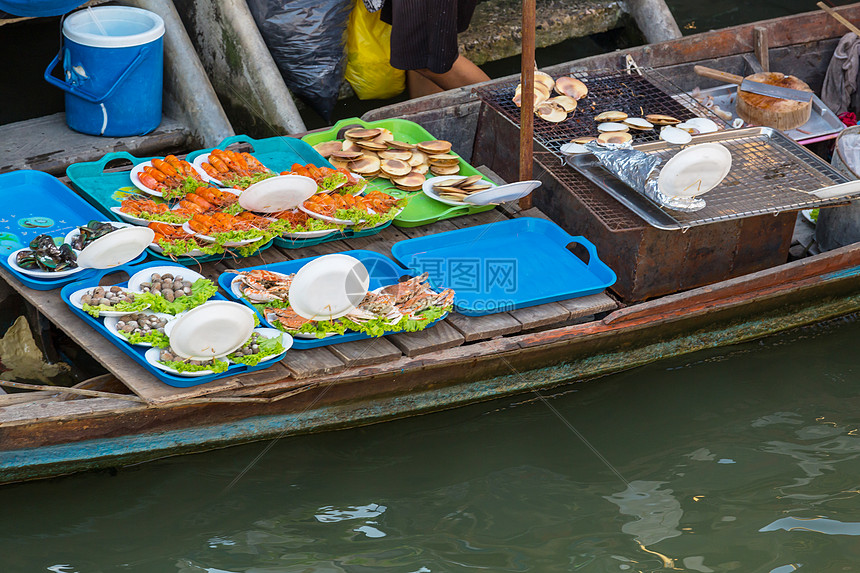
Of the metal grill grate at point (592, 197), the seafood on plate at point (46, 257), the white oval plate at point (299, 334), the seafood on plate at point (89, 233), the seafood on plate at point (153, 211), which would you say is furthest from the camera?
the metal grill grate at point (592, 197)

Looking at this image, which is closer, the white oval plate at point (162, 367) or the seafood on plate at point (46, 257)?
the white oval plate at point (162, 367)

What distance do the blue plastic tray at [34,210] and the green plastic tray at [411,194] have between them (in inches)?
55.1

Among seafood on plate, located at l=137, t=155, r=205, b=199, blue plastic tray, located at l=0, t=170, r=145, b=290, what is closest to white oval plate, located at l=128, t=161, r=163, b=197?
seafood on plate, located at l=137, t=155, r=205, b=199

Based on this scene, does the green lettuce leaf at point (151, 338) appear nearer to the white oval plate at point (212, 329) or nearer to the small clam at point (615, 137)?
the white oval plate at point (212, 329)

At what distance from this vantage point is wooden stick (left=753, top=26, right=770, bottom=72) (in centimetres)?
660

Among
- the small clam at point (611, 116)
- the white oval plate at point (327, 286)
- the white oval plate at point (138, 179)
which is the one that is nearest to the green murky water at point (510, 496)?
the white oval plate at point (327, 286)

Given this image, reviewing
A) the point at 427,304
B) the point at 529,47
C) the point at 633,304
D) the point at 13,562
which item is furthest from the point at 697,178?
the point at 13,562

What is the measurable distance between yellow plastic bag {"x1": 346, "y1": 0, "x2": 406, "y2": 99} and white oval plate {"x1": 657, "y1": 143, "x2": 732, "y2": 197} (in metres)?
2.77

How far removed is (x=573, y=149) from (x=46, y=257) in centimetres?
278

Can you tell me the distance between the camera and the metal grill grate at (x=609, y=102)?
217 inches

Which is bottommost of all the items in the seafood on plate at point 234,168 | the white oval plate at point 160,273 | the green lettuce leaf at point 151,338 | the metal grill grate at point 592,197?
the green lettuce leaf at point 151,338

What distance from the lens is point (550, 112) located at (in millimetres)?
5625

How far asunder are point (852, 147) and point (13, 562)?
197 inches

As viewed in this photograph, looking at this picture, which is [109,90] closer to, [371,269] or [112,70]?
[112,70]
